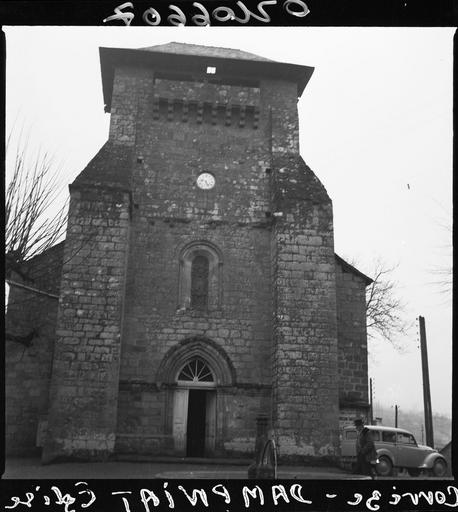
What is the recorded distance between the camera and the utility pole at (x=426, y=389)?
79.7 ft

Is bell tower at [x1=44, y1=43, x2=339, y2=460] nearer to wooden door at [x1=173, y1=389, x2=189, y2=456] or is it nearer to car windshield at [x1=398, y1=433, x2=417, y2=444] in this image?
wooden door at [x1=173, y1=389, x2=189, y2=456]

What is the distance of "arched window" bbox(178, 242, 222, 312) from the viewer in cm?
1652

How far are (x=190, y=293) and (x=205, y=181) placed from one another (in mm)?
3530

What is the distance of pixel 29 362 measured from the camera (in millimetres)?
16172

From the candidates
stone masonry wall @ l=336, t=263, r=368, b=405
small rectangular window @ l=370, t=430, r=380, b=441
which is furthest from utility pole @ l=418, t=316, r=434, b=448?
stone masonry wall @ l=336, t=263, r=368, b=405

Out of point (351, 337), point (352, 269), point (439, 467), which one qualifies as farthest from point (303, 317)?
point (439, 467)

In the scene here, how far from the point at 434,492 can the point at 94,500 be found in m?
3.78

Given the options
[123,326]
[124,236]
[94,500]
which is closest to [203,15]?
[94,500]

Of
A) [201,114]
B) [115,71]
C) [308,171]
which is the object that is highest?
[115,71]

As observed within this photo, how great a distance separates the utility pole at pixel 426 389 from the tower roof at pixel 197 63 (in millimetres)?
14211

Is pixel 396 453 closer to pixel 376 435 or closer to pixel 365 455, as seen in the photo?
pixel 376 435

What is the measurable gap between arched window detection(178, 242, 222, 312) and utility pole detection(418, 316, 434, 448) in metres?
13.1

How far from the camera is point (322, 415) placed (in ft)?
48.4

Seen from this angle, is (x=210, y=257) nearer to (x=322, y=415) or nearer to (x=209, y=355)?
(x=209, y=355)
